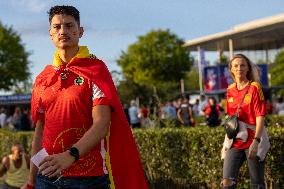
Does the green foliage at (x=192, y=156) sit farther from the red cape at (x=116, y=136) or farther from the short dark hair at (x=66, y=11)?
the short dark hair at (x=66, y=11)

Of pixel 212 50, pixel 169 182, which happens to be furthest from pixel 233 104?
pixel 212 50

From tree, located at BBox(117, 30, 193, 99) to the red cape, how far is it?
59.7m

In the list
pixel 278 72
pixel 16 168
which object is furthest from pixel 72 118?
pixel 278 72

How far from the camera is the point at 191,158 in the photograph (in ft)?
31.5

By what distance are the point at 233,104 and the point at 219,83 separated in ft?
109

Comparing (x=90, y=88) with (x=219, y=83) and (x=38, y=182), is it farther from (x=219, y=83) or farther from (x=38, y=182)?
(x=219, y=83)

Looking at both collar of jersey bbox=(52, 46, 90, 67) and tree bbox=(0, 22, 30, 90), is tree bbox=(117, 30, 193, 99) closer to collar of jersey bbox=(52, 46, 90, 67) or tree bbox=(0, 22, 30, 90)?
tree bbox=(0, 22, 30, 90)

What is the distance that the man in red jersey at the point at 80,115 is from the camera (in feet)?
11.5

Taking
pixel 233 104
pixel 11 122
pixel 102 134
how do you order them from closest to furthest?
pixel 102 134, pixel 233 104, pixel 11 122

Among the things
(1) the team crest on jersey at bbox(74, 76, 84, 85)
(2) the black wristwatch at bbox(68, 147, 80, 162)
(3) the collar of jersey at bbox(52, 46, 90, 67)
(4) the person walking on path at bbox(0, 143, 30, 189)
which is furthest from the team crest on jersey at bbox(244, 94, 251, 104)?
(4) the person walking on path at bbox(0, 143, 30, 189)

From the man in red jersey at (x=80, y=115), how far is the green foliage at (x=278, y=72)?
73.4 m

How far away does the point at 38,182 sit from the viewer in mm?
3688

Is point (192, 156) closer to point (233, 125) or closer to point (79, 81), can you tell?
point (233, 125)

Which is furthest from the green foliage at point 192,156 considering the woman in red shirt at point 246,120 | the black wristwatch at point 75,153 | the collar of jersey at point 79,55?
the black wristwatch at point 75,153
